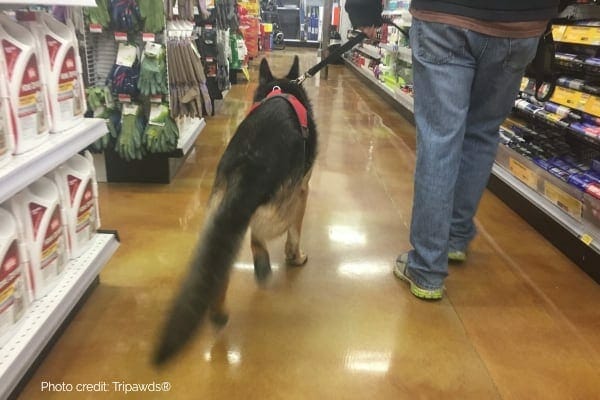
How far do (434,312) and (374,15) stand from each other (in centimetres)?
119

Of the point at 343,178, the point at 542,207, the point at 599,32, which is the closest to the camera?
the point at 599,32

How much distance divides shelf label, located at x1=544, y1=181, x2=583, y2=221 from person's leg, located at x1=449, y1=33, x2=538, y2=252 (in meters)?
0.53

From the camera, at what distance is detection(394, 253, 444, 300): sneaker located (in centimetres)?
181

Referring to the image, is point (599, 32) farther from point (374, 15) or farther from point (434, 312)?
point (434, 312)

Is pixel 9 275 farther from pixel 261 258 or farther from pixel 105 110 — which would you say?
pixel 105 110

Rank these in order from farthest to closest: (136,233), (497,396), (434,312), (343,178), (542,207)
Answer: (343,178)
(542,207)
(136,233)
(434,312)
(497,396)

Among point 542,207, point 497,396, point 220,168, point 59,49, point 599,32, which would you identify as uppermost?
point 599,32

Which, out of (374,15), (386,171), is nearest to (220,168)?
(374,15)

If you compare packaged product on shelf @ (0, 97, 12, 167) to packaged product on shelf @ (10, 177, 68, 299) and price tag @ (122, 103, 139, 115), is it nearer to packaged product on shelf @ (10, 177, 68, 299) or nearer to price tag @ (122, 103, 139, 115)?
packaged product on shelf @ (10, 177, 68, 299)

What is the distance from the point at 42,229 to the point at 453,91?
138 cm

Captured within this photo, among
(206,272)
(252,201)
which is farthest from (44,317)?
(252,201)

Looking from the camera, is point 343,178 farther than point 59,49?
Yes

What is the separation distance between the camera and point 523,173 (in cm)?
265

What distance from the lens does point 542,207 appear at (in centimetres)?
243
